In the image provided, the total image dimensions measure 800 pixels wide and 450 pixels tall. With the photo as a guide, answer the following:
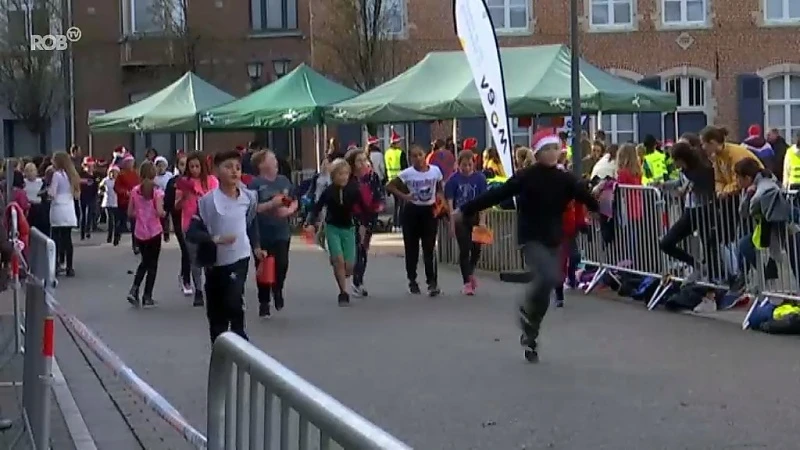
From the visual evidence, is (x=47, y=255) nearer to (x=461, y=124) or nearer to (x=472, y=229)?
(x=472, y=229)

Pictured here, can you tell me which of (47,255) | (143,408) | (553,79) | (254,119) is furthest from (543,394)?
(254,119)

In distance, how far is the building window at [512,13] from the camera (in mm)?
42500

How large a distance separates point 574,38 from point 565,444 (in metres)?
12.4

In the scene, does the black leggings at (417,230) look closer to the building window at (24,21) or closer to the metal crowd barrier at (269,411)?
the metal crowd barrier at (269,411)

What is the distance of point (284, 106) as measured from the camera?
2748 cm

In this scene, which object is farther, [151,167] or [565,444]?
[151,167]

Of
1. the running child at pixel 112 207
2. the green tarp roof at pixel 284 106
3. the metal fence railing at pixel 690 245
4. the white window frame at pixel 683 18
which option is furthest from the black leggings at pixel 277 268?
the white window frame at pixel 683 18

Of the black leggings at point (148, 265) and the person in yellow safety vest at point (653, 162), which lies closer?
the black leggings at point (148, 265)

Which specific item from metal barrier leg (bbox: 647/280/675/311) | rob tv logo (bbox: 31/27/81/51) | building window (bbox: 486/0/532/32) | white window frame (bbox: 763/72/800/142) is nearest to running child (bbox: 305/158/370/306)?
metal barrier leg (bbox: 647/280/675/311)

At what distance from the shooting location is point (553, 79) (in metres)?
23.3

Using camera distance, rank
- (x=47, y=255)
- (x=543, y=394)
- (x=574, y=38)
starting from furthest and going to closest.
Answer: (x=574, y=38) → (x=543, y=394) → (x=47, y=255)

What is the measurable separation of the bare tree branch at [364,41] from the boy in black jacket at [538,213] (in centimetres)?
2792

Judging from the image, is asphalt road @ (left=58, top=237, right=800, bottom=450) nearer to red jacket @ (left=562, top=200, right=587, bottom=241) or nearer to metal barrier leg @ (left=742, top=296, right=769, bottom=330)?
metal barrier leg @ (left=742, top=296, right=769, bottom=330)

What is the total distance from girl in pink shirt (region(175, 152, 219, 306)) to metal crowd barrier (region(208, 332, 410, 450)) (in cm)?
1128
